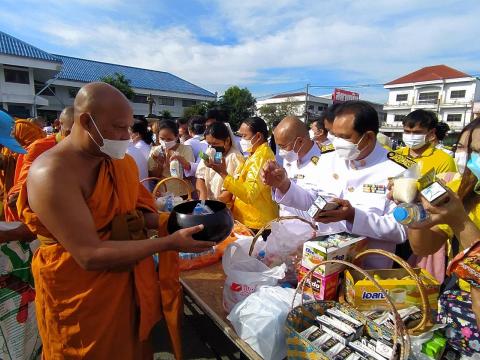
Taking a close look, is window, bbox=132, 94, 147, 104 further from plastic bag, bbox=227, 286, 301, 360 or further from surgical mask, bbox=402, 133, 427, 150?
plastic bag, bbox=227, 286, 301, 360

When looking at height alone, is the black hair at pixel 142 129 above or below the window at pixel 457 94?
below

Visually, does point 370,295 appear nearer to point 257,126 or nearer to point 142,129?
point 257,126

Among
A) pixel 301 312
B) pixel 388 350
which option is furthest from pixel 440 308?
pixel 301 312

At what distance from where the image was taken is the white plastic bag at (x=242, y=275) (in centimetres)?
155

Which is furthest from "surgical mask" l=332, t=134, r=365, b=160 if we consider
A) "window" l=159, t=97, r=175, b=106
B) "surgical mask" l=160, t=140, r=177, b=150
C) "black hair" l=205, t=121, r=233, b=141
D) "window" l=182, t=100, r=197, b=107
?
"window" l=182, t=100, r=197, b=107

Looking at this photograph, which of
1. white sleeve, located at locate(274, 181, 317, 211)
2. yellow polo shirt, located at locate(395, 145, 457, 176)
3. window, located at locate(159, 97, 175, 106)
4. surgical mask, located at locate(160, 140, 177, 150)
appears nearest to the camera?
white sleeve, located at locate(274, 181, 317, 211)

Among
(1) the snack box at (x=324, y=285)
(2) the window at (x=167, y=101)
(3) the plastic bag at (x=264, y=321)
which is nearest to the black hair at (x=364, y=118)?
(1) the snack box at (x=324, y=285)

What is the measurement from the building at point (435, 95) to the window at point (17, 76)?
133ft

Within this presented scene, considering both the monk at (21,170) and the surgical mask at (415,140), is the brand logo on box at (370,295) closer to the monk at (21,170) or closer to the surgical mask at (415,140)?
the monk at (21,170)

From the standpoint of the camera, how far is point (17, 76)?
2252cm

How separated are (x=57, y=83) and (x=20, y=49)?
256 inches

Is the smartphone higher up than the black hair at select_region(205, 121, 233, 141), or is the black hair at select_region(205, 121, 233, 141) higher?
the black hair at select_region(205, 121, 233, 141)

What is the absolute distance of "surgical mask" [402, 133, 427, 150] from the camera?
13.6ft

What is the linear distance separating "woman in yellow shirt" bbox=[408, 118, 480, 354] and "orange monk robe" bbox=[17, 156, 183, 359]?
1.40m
